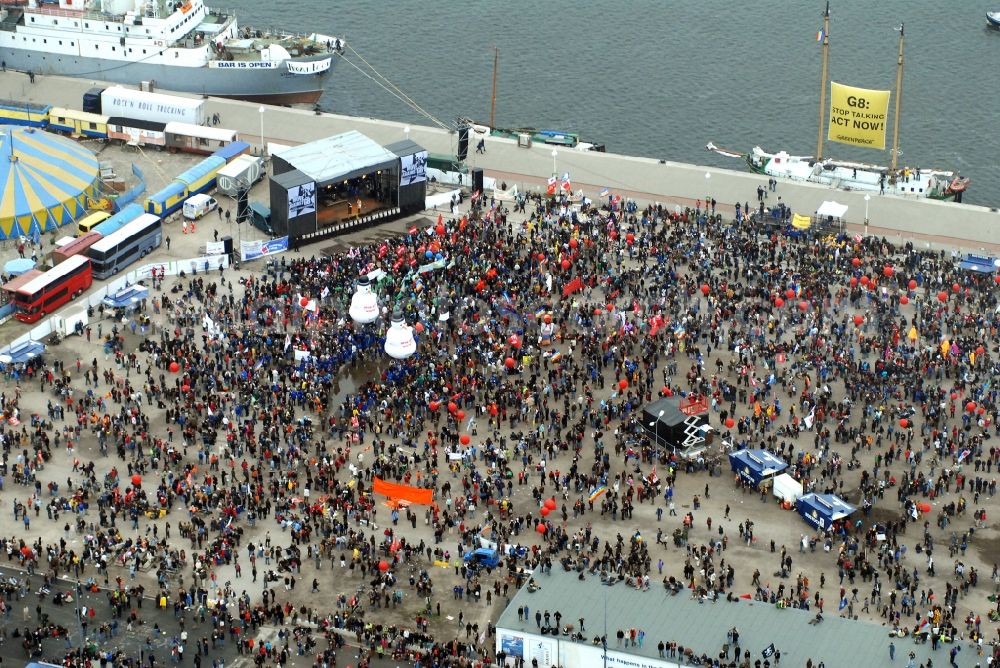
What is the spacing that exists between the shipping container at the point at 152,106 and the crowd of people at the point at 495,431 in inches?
903

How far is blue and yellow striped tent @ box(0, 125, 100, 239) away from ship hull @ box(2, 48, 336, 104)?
1938 centimetres

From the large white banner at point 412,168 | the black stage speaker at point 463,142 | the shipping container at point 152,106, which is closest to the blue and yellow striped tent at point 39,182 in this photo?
the shipping container at point 152,106

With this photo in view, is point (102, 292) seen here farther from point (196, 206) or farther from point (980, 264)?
point (980, 264)

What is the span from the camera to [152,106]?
132 metres

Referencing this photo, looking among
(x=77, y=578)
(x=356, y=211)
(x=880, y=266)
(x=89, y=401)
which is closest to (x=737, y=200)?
(x=880, y=266)

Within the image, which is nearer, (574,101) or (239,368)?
(239,368)

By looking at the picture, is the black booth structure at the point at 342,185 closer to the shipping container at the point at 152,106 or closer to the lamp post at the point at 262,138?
the lamp post at the point at 262,138

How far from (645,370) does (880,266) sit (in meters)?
19.8

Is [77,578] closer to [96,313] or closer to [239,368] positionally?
[239,368]

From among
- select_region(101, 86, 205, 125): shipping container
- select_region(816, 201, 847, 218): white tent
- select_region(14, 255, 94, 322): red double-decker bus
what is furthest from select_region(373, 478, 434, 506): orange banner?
select_region(101, 86, 205, 125): shipping container

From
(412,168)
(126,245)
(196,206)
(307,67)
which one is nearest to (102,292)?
(126,245)

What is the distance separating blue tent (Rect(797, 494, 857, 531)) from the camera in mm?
88312

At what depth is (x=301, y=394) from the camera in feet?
323

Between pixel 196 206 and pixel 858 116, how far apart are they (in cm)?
4349
